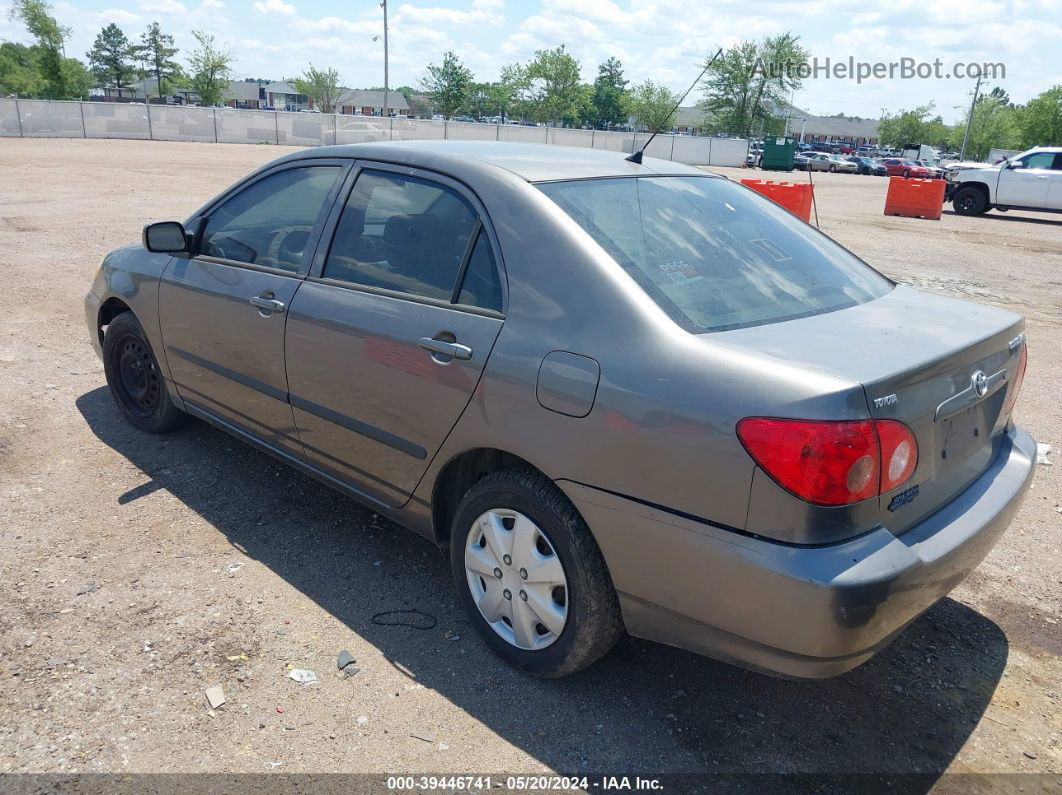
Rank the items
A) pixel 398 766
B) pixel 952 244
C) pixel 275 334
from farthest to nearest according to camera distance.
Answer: pixel 952 244 → pixel 275 334 → pixel 398 766

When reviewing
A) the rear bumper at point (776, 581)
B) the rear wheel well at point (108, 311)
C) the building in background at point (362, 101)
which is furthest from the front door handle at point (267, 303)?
the building in background at point (362, 101)

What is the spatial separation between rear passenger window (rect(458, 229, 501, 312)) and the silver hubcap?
0.72 metres

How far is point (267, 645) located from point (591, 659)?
1.20m

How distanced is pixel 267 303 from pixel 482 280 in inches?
47.4

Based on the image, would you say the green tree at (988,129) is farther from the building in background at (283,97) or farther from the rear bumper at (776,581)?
the rear bumper at (776,581)

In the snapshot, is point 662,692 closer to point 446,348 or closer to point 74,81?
point 446,348

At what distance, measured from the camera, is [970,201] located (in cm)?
2319

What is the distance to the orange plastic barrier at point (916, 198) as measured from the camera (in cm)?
2119

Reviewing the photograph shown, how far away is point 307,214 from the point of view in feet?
12.0

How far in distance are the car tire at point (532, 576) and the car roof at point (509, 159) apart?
1.14 m

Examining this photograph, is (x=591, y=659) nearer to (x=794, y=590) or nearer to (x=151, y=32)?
(x=794, y=590)

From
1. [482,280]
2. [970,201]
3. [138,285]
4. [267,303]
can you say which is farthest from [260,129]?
[482,280]

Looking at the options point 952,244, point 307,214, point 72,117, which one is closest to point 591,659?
point 307,214

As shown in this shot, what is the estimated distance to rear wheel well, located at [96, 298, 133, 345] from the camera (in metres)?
4.76
